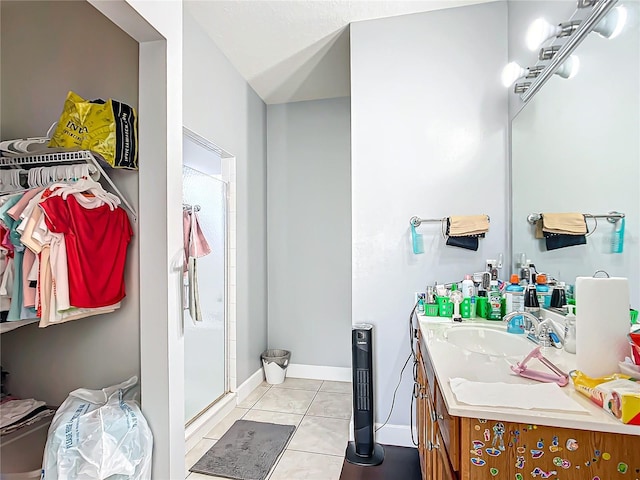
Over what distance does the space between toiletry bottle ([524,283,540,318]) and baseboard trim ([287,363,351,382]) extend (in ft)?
7.40

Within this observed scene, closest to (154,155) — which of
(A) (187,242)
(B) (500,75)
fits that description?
(A) (187,242)

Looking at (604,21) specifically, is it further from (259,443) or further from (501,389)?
(259,443)

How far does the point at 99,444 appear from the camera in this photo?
1.41 meters

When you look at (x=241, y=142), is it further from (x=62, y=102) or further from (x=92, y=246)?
(x=92, y=246)

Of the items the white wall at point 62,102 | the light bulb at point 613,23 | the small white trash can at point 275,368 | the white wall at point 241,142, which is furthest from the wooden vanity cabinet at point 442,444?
the small white trash can at point 275,368

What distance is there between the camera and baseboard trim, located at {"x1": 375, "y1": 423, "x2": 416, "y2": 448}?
94.2 inches

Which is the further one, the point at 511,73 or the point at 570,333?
the point at 511,73

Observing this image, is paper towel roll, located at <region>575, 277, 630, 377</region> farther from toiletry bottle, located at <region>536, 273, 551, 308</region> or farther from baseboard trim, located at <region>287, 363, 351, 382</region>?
baseboard trim, located at <region>287, 363, 351, 382</region>

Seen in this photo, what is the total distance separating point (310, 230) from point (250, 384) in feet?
5.26

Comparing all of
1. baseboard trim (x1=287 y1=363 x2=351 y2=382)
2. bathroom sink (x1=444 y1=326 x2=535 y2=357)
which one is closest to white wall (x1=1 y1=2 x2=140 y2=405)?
bathroom sink (x1=444 y1=326 x2=535 y2=357)

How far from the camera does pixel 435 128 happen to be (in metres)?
2.38

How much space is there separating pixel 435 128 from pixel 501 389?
5.97 feet

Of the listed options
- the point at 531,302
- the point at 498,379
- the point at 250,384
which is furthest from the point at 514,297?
the point at 250,384

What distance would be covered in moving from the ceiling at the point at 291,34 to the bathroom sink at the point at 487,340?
205 cm
